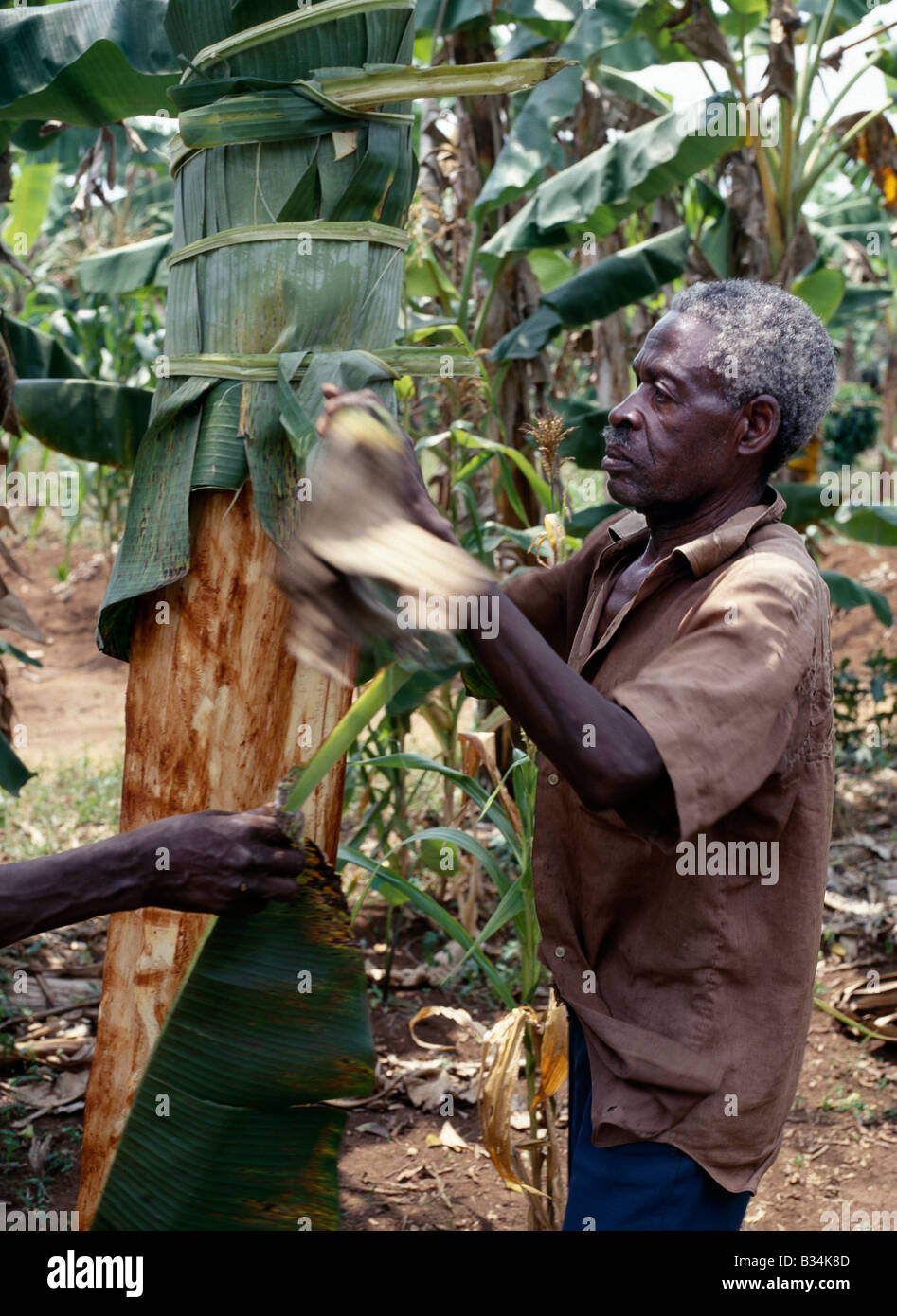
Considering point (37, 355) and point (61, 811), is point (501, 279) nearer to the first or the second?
point (37, 355)

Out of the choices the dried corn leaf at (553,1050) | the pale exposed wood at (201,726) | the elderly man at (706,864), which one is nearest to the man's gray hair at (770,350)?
the elderly man at (706,864)

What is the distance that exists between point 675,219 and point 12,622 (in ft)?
11.3

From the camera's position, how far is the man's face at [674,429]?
1.72 metres

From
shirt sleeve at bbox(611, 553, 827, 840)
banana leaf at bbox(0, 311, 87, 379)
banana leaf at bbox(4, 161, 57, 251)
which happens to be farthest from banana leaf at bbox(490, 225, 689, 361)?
banana leaf at bbox(4, 161, 57, 251)

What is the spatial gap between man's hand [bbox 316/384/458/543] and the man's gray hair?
2.03 feet

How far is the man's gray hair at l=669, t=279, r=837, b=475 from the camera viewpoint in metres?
1.70

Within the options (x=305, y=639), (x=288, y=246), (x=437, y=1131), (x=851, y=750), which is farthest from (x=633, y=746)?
(x=851, y=750)

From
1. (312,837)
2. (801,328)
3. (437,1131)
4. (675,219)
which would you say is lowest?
(437,1131)

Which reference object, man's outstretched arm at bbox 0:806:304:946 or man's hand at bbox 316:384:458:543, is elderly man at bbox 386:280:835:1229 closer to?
man's hand at bbox 316:384:458:543

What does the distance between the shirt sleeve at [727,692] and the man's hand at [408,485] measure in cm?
30

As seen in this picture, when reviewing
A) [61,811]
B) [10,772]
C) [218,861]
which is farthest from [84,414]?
A: [218,861]

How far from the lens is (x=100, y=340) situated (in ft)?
29.0

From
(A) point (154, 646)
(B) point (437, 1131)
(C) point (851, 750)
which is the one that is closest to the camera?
(A) point (154, 646)

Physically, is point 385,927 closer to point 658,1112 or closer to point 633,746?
point 658,1112
